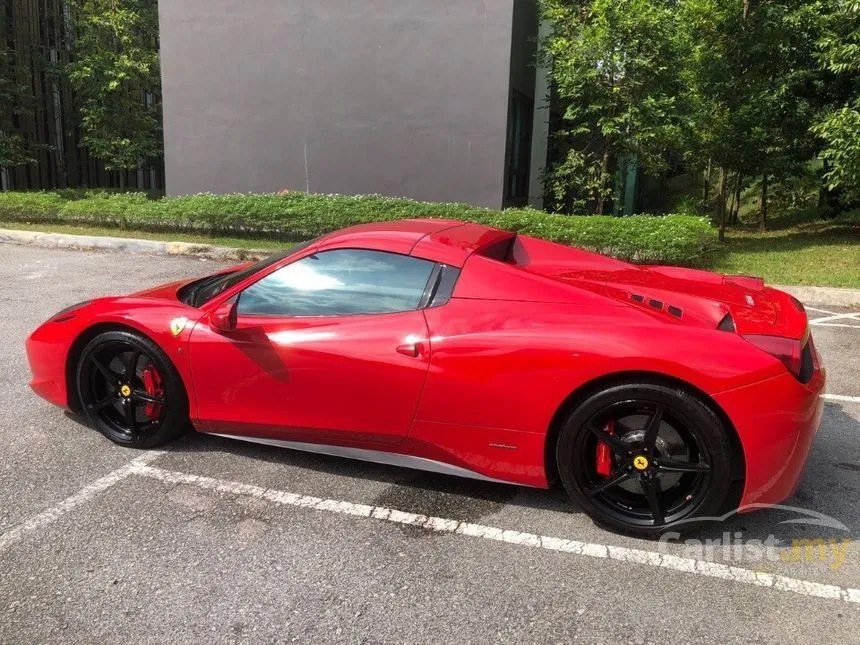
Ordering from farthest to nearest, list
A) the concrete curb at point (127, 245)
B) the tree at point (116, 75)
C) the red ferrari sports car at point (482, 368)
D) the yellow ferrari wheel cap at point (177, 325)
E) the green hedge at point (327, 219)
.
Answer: the tree at point (116, 75)
the concrete curb at point (127, 245)
the green hedge at point (327, 219)
the yellow ferrari wheel cap at point (177, 325)
the red ferrari sports car at point (482, 368)

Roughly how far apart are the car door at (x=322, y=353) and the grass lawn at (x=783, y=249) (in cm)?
756

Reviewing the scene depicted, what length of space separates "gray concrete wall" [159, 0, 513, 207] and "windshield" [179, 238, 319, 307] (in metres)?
9.23

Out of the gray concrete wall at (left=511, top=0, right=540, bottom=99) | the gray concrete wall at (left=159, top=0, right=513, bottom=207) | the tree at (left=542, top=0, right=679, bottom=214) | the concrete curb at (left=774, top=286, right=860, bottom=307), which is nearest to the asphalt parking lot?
the concrete curb at (left=774, top=286, right=860, bottom=307)

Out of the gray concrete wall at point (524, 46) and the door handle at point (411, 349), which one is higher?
the gray concrete wall at point (524, 46)

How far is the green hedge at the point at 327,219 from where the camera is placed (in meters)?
10.1

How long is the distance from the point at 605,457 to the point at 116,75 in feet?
68.4

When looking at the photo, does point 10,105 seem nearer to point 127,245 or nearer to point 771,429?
point 127,245

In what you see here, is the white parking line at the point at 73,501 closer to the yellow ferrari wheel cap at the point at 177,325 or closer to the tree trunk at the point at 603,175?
the yellow ferrari wheel cap at the point at 177,325

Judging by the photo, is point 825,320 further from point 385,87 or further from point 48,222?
point 48,222

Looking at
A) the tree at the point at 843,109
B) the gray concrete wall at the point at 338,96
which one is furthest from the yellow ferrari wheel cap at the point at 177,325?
the tree at the point at 843,109

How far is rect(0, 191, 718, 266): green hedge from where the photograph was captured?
10070 millimetres

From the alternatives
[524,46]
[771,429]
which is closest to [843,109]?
[524,46]

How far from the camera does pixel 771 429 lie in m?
2.72

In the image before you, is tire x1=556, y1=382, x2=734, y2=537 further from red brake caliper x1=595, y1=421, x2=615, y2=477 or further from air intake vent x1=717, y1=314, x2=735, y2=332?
air intake vent x1=717, y1=314, x2=735, y2=332
